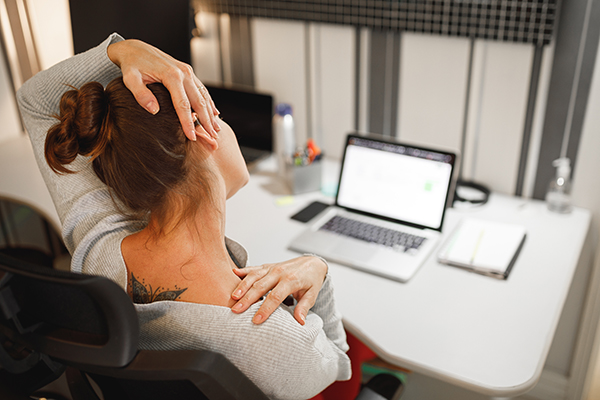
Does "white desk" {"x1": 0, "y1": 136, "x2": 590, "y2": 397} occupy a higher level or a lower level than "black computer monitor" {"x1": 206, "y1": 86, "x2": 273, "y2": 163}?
lower

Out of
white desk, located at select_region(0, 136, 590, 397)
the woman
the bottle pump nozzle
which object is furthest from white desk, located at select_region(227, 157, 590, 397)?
the woman

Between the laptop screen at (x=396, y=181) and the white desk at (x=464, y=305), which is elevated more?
the laptop screen at (x=396, y=181)

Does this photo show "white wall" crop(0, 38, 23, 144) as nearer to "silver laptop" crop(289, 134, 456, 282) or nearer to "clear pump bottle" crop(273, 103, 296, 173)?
"clear pump bottle" crop(273, 103, 296, 173)

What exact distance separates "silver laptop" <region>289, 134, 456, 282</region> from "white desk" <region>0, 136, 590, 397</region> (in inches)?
2.1

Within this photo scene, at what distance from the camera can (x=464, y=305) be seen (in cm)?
121

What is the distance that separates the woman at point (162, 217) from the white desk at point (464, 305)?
22 cm

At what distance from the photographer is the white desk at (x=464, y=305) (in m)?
1.03

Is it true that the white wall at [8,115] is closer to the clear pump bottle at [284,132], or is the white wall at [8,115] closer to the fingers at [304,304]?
the clear pump bottle at [284,132]

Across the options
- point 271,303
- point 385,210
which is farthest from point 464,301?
point 271,303

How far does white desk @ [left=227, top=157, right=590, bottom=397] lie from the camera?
1031mm

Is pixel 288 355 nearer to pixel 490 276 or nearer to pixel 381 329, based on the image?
pixel 381 329

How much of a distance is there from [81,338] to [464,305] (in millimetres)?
904

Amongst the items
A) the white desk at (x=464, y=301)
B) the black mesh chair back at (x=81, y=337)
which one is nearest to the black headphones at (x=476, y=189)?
the white desk at (x=464, y=301)

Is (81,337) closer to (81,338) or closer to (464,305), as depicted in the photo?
(81,338)
